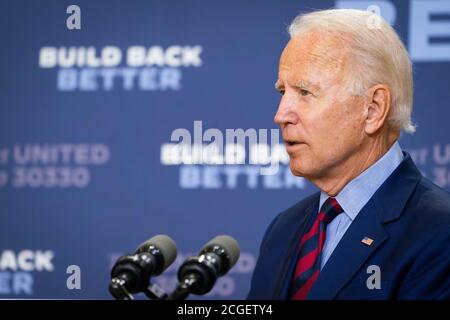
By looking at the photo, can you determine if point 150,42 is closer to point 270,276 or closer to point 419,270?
point 270,276

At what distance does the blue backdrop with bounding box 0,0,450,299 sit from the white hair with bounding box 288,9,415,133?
2.65ft

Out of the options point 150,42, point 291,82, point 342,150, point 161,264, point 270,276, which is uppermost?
point 150,42

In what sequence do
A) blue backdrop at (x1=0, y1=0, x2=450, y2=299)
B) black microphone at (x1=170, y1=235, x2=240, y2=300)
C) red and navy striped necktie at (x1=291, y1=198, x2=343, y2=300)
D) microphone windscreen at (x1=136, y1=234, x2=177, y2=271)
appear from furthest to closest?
blue backdrop at (x1=0, y1=0, x2=450, y2=299)
red and navy striped necktie at (x1=291, y1=198, x2=343, y2=300)
microphone windscreen at (x1=136, y1=234, x2=177, y2=271)
black microphone at (x1=170, y1=235, x2=240, y2=300)

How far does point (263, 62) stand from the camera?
2.64 metres

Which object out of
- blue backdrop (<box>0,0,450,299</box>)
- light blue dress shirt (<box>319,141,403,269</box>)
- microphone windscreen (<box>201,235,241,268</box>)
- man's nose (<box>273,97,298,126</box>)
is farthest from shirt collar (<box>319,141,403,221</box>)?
blue backdrop (<box>0,0,450,299</box>)

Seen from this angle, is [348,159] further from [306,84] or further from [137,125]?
[137,125]

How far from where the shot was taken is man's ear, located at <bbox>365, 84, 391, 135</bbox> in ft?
5.88

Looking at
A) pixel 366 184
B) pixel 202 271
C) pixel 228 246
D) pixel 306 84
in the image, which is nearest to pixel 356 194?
pixel 366 184

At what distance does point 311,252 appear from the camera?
1.77 meters

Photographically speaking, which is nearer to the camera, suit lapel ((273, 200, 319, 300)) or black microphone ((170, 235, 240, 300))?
black microphone ((170, 235, 240, 300))

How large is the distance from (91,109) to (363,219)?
1.30 metres

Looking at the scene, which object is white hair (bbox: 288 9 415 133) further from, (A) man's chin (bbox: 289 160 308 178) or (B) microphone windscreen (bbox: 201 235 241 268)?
(B) microphone windscreen (bbox: 201 235 241 268)

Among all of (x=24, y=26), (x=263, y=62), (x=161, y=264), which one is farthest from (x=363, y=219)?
(x=24, y=26)

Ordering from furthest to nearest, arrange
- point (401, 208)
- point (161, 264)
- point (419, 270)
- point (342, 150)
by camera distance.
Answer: point (342, 150) < point (401, 208) < point (419, 270) < point (161, 264)
